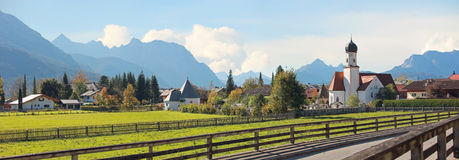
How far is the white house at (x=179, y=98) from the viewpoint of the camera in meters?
108

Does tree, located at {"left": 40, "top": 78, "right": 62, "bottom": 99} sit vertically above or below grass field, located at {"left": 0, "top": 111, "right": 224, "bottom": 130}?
above

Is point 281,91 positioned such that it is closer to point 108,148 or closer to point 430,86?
point 430,86

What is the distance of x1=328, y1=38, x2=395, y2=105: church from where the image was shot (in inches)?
3575

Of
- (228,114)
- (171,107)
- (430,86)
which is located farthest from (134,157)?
(171,107)

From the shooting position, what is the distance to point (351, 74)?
93312 mm

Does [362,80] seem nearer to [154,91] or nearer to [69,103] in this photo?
[154,91]

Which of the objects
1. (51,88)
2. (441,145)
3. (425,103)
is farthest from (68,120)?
(51,88)

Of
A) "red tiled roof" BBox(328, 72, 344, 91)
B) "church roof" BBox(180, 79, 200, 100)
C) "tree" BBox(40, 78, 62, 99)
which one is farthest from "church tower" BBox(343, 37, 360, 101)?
"tree" BBox(40, 78, 62, 99)

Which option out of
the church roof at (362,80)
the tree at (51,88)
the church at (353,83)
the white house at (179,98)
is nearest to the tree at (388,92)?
the church at (353,83)

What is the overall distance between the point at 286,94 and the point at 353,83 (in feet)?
130

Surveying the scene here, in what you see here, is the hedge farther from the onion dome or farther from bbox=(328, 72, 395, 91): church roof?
the onion dome

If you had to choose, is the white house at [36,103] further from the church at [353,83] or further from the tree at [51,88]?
the church at [353,83]

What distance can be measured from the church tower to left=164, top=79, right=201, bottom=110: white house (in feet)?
148

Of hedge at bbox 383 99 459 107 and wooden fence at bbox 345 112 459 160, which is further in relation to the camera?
hedge at bbox 383 99 459 107
